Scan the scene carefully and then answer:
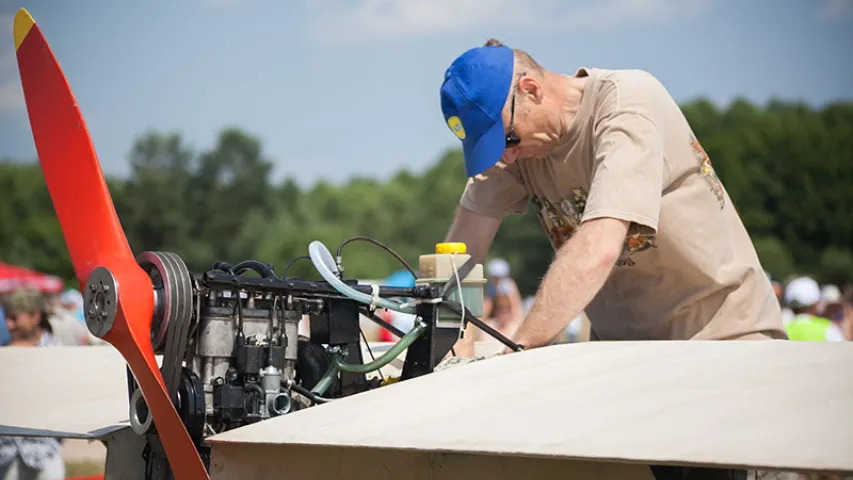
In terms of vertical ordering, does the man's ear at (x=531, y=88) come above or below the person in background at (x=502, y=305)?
above

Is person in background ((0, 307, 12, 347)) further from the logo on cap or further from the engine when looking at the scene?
the logo on cap

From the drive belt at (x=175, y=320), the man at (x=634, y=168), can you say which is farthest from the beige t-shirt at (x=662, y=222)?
the drive belt at (x=175, y=320)

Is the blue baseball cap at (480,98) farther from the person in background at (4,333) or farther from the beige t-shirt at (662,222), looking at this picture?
the person in background at (4,333)

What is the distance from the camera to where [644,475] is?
2570 mm

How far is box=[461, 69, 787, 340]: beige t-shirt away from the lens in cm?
357

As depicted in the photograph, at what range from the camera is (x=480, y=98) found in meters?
3.71

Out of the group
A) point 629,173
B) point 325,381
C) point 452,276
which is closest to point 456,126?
point 452,276

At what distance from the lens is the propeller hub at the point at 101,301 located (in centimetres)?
308

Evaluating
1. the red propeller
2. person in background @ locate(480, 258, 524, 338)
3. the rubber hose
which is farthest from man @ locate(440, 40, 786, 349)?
person in background @ locate(480, 258, 524, 338)

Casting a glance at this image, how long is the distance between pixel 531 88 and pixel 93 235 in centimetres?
166

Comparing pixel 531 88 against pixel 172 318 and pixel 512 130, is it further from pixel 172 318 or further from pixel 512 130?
pixel 172 318

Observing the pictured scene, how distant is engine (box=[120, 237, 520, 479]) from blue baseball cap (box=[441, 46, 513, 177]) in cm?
43

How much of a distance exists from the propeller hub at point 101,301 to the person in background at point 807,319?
7.15m

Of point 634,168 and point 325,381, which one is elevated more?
point 634,168
